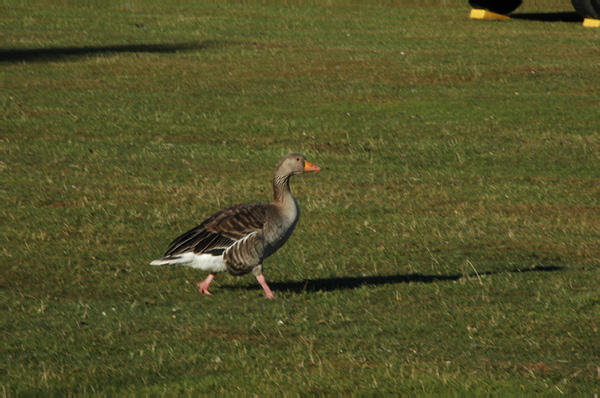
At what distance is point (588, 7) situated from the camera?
1660 inches

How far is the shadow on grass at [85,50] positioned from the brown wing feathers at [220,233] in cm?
2360

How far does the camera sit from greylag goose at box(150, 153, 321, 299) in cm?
1201

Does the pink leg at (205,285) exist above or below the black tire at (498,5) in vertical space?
above

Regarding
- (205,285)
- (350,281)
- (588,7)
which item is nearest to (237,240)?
(205,285)

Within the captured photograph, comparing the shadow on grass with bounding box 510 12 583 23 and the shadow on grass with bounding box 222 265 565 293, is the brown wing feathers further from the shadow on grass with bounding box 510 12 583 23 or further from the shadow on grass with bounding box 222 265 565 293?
the shadow on grass with bounding box 510 12 583 23

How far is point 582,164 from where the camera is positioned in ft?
73.7

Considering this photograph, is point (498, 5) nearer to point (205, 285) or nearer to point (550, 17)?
point (550, 17)

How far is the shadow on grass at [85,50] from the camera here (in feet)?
112

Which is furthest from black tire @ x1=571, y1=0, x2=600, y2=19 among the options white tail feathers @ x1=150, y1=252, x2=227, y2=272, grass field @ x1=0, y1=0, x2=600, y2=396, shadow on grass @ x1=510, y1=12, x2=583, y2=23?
white tail feathers @ x1=150, y1=252, x2=227, y2=272

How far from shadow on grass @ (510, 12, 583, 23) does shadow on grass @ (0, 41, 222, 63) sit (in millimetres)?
17827

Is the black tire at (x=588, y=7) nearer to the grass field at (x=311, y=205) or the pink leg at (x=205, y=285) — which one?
the grass field at (x=311, y=205)

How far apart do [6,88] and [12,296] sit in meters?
18.3

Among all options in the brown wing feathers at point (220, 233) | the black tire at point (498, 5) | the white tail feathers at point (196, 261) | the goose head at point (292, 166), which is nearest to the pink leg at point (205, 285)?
the white tail feathers at point (196, 261)

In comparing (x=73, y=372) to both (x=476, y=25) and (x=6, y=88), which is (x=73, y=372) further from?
(x=476, y=25)
